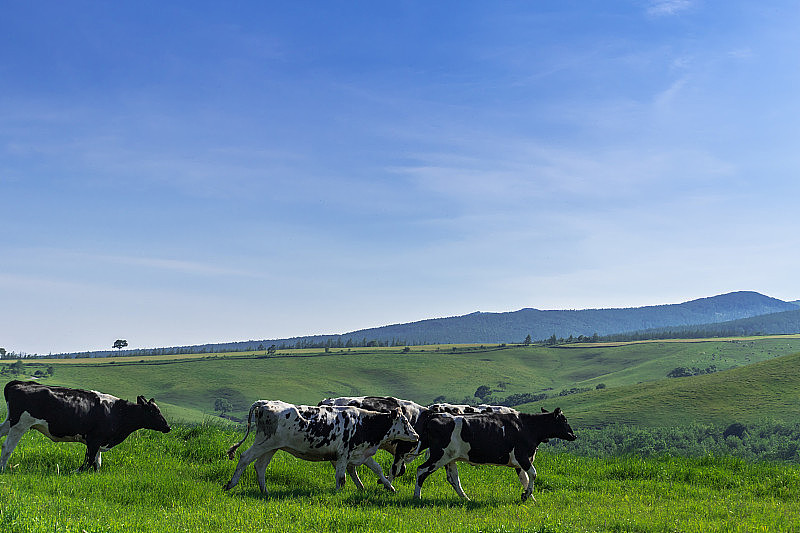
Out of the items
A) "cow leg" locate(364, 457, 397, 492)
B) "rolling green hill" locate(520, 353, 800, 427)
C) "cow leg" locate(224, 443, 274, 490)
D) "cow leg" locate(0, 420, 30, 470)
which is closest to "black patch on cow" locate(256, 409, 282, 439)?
"cow leg" locate(224, 443, 274, 490)

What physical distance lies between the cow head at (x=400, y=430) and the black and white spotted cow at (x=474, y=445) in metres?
0.34

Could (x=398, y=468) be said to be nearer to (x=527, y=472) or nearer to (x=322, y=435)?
(x=322, y=435)

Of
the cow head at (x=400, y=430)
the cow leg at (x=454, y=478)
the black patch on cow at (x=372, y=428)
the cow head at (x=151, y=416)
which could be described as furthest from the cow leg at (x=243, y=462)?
the cow leg at (x=454, y=478)

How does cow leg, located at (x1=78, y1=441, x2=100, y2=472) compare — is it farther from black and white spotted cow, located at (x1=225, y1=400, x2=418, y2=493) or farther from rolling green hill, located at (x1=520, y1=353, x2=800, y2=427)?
rolling green hill, located at (x1=520, y1=353, x2=800, y2=427)

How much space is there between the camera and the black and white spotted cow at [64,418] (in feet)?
48.2

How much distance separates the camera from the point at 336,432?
14.9 metres

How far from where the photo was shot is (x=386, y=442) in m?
15.7

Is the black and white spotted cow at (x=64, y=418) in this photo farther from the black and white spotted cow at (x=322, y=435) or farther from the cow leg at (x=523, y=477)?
the cow leg at (x=523, y=477)

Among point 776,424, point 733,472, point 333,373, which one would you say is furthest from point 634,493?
point 333,373

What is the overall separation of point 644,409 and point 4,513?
99490 millimetres

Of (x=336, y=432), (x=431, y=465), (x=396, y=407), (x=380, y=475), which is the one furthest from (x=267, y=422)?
(x=396, y=407)

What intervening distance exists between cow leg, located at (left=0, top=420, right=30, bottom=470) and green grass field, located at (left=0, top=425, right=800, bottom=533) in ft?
1.45

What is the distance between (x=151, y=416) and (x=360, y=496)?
6938mm

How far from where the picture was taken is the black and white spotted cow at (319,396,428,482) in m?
15.9
